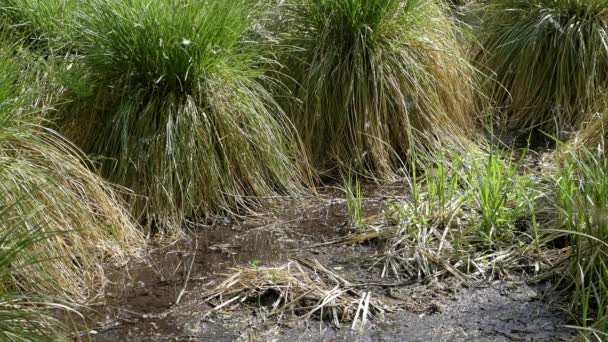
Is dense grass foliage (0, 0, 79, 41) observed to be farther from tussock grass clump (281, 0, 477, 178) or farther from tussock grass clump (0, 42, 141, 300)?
tussock grass clump (281, 0, 477, 178)

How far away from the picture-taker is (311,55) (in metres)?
5.25

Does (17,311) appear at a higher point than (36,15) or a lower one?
lower

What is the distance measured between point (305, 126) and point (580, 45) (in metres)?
1.97

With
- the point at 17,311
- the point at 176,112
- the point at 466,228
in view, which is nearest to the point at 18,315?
the point at 17,311

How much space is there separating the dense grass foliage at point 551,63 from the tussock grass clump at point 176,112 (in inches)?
73.8

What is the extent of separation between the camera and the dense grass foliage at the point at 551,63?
5.78 m

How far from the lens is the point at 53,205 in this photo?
12.3 feet

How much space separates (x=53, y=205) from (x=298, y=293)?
1099 mm

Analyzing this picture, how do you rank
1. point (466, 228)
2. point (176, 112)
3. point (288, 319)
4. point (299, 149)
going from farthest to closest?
point (299, 149), point (176, 112), point (466, 228), point (288, 319)

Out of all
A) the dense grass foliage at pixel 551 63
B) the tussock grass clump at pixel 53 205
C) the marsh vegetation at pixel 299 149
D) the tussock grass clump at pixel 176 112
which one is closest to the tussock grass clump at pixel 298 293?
the marsh vegetation at pixel 299 149

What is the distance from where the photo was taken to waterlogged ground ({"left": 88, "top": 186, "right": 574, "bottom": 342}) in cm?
351

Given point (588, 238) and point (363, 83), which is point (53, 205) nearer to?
point (363, 83)

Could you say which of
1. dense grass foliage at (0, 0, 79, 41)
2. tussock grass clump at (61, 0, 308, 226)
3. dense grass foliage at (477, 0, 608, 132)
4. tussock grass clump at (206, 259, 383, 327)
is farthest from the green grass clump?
dense grass foliage at (0, 0, 79, 41)

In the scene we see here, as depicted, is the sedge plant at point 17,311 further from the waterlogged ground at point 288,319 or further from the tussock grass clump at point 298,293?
the tussock grass clump at point 298,293
